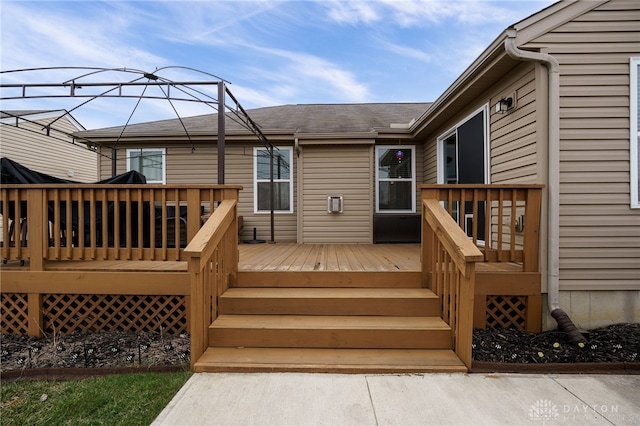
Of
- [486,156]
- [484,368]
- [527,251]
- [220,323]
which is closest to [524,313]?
[527,251]

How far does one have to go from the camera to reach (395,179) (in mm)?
6906

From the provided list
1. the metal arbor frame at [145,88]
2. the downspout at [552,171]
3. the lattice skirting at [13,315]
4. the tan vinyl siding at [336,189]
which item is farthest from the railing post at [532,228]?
the lattice skirting at [13,315]

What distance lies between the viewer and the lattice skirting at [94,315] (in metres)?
3.22

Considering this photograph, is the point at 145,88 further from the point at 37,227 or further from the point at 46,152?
the point at 46,152

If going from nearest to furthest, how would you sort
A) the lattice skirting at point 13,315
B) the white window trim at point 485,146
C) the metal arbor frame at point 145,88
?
1. the lattice skirting at point 13,315
2. the metal arbor frame at point 145,88
3. the white window trim at point 485,146

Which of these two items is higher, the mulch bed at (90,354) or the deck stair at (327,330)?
the deck stair at (327,330)

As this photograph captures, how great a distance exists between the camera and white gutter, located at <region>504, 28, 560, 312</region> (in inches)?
122

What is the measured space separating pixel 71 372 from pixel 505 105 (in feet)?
16.8

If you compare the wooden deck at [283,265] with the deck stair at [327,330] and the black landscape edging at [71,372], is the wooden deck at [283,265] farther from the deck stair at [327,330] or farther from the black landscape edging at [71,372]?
the black landscape edging at [71,372]

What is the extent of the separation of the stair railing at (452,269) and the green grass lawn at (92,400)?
7.23 ft

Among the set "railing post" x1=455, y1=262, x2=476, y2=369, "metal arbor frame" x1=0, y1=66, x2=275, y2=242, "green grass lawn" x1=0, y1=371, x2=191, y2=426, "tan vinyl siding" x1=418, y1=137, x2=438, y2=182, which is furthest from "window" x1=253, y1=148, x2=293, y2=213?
"railing post" x1=455, y1=262, x2=476, y2=369

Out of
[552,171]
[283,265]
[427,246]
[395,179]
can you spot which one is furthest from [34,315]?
[395,179]

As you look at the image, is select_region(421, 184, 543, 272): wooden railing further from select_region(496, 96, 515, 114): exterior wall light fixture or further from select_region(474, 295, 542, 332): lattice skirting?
select_region(496, 96, 515, 114): exterior wall light fixture

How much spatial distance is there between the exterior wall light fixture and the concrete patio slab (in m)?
2.83
